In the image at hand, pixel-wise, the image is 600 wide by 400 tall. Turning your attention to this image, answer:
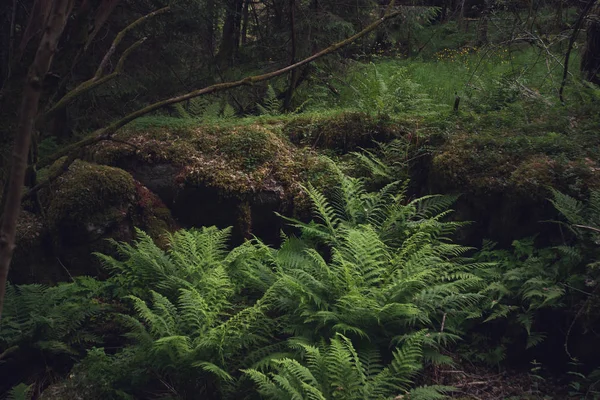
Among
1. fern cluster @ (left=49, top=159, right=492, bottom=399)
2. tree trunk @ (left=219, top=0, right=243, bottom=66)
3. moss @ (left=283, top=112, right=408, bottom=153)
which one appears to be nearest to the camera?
fern cluster @ (left=49, top=159, right=492, bottom=399)

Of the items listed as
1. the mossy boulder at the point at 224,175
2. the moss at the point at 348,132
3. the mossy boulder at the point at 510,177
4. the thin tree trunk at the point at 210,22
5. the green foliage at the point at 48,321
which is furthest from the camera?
the thin tree trunk at the point at 210,22

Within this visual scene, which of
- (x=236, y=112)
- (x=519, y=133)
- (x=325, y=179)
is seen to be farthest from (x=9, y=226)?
(x=236, y=112)

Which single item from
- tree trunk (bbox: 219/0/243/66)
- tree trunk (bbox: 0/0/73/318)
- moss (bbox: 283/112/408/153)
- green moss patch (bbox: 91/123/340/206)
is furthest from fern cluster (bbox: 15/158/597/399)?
tree trunk (bbox: 219/0/243/66)

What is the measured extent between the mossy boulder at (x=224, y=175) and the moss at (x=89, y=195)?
0.47m

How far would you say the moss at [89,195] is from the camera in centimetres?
565

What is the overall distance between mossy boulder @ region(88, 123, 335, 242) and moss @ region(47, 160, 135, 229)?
47 centimetres

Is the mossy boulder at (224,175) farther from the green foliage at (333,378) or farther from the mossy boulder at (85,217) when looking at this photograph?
the green foliage at (333,378)

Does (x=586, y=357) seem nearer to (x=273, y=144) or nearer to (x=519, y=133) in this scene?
(x=519, y=133)

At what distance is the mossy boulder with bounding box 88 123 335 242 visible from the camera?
631 centimetres

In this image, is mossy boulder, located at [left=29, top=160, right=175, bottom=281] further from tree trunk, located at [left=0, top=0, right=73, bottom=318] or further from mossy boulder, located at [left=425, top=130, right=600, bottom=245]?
tree trunk, located at [left=0, top=0, right=73, bottom=318]

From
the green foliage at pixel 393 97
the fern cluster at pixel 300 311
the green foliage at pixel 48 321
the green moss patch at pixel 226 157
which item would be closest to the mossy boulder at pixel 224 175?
the green moss patch at pixel 226 157

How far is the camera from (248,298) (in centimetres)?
517

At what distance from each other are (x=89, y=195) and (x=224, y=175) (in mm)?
1511

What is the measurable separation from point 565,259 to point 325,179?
280 centimetres
